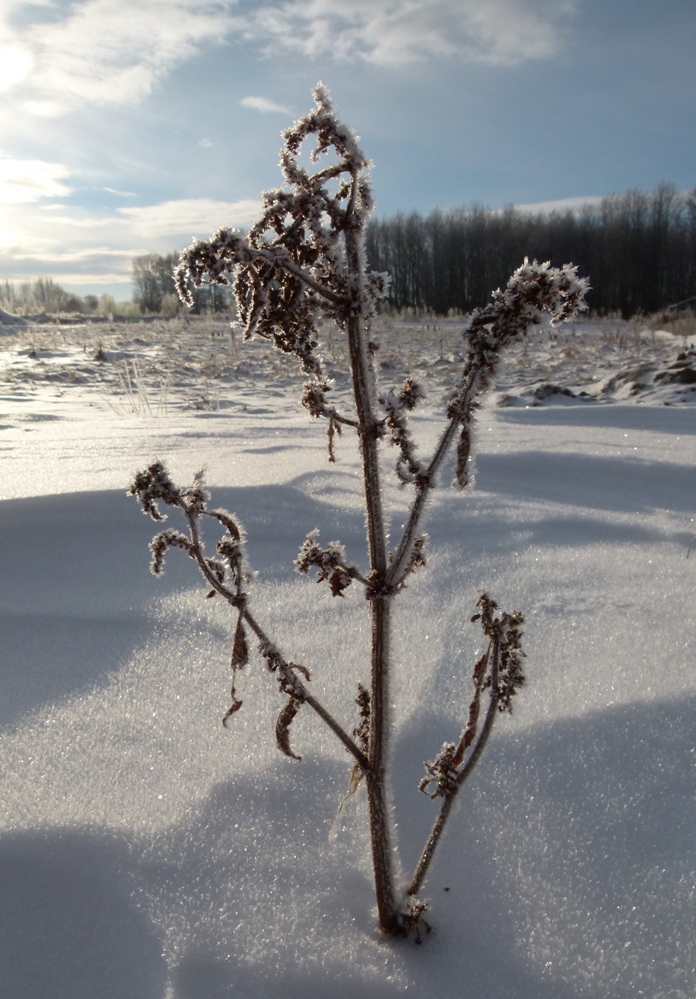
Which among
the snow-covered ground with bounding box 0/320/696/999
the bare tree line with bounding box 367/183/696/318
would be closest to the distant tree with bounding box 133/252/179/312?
the bare tree line with bounding box 367/183/696/318

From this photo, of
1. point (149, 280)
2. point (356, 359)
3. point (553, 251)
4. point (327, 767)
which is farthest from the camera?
point (149, 280)

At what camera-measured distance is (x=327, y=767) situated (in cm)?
125

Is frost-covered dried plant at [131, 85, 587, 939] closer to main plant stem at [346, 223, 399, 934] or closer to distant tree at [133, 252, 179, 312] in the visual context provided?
main plant stem at [346, 223, 399, 934]

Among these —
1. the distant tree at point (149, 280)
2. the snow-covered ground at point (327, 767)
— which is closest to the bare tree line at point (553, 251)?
the distant tree at point (149, 280)

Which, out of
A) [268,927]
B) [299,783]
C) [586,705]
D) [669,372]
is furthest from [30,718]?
[669,372]

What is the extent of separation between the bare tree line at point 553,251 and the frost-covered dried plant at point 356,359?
38.5 meters

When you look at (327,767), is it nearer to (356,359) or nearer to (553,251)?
(356,359)

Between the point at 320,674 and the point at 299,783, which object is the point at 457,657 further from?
the point at 299,783

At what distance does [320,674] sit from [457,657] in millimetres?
327

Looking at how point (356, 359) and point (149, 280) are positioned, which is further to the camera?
point (149, 280)

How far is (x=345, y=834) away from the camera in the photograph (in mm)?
1132

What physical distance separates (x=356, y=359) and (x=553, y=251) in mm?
44765

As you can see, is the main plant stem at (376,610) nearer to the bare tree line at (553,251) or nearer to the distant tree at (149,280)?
the bare tree line at (553,251)

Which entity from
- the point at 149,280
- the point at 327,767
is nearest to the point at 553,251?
the point at 149,280
